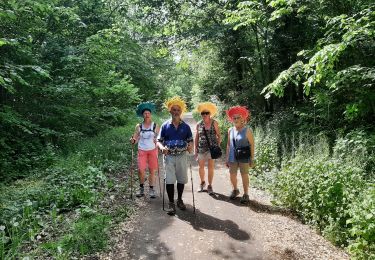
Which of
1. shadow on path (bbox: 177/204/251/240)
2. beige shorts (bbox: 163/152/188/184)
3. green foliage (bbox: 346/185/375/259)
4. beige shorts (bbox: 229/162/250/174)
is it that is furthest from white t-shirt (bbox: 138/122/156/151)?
green foliage (bbox: 346/185/375/259)

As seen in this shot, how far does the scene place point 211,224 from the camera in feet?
21.0

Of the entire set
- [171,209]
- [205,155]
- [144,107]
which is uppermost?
[144,107]

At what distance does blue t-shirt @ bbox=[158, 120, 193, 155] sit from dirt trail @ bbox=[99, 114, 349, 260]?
1284 mm

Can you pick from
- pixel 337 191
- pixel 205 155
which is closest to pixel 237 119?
pixel 205 155

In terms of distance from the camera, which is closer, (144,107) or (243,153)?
(243,153)

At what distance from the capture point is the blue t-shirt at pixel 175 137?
6789 mm

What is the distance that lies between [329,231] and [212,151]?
9.99 ft

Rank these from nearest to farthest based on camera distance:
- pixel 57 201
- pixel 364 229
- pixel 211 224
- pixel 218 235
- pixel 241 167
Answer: pixel 364 229 → pixel 218 235 → pixel 211 224 → pixel 57 201 → pixel 241 167

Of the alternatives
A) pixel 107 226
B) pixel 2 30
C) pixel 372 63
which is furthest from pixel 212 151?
pixel 2 30

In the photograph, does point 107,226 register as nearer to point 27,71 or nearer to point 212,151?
point 212,151

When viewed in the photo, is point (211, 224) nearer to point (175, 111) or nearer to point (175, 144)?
point (175, 144)

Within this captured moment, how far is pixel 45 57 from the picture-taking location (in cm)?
1069

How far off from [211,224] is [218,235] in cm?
48

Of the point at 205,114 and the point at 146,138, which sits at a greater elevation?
the point at 205,114
